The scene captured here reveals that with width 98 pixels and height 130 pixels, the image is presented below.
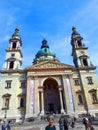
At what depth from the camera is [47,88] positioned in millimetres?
37188

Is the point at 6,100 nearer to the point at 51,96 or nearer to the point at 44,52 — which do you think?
the point at 51,96

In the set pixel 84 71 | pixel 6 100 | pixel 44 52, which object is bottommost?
pixel 6 100

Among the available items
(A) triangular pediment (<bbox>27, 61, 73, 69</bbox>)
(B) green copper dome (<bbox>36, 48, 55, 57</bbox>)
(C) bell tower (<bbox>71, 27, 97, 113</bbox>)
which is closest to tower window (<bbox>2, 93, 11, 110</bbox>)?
(A) triangular pediment (<bbox>27, 61, 73, 69</bbox>)

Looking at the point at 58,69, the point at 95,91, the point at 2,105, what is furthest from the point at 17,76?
the point at 95,91

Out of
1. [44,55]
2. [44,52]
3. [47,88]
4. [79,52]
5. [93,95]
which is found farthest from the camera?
[44,52]

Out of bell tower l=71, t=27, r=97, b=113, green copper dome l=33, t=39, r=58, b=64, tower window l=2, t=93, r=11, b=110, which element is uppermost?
green copper dome l=33, t=39, r=58, b=64

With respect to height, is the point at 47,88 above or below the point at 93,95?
above

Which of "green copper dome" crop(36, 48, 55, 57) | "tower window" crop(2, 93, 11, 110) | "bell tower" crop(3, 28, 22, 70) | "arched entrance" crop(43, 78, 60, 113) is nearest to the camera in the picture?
"tower window" crop(2, 93, 11, 110)

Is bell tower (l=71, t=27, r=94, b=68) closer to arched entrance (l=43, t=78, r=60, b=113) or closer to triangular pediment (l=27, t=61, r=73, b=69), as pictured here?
triangular pediment (l=27, t=61, r=73, b=69)

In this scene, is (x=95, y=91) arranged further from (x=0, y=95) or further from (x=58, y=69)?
(x=0, y=95)

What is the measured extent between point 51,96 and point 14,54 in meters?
14.4

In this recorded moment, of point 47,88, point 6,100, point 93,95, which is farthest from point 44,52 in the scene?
point 93,95

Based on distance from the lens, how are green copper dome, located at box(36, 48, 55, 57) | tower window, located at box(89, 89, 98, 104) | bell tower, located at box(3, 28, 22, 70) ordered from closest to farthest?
tower window, located at box(89, 89, 98, 104) → bell tower, located at box(3, 28, 22, 70) → green copper dome, located at box(36, 48, 55, 57)

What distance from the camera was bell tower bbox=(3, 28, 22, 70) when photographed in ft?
123
